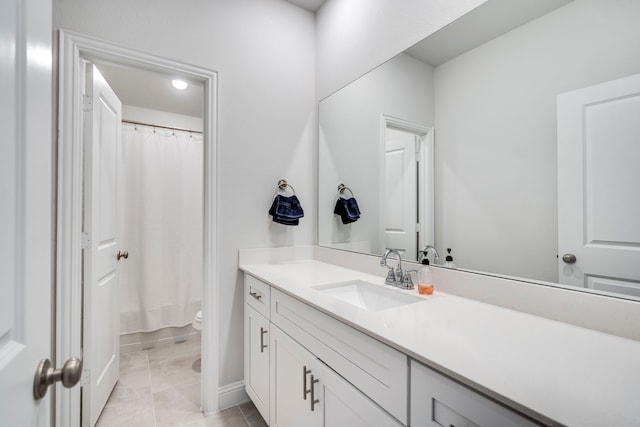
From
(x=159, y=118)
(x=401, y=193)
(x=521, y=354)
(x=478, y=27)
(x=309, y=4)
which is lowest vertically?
(x=521, y=354)

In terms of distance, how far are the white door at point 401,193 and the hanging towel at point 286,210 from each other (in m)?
0.61

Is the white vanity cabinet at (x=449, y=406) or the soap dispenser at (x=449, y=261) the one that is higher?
the soap dispenser at (x=449, y=261)

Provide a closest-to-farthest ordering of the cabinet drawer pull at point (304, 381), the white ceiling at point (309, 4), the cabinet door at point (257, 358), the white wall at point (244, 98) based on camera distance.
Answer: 1. the cabinet drawer pull at point (304, 381)
2. the cabinet door at point (257, 358)
3. the white wall at point (244, 98)
4. the white ceiling at point (309, 4)

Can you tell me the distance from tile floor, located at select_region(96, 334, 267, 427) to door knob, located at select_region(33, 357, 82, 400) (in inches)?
55.5

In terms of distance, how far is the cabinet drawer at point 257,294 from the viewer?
1.48 metres

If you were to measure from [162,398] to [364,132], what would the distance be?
7.02ft

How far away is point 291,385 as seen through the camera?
4.04ft

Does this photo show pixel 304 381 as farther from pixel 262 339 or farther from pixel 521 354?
pixel 521 354

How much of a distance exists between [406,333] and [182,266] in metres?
2.57

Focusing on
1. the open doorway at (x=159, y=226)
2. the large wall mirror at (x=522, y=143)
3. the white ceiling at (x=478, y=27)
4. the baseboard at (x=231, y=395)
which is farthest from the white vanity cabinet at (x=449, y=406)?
the open doorway at (x=159, y=226)

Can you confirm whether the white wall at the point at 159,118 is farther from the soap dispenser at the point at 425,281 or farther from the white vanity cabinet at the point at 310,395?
the soap dispenser at the point at 425,281

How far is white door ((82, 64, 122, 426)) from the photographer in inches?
60.2

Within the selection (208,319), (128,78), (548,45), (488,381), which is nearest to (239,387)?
(208,319)

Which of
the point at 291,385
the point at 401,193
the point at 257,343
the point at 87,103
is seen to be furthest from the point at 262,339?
the point at 87,103
